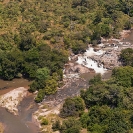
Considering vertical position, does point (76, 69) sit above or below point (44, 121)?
above

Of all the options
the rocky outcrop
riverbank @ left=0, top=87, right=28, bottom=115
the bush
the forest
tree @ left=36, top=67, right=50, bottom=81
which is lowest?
riverbank @ left=0, top=87, right=28, bottom=115

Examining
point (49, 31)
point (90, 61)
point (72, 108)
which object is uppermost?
point (49, 31)

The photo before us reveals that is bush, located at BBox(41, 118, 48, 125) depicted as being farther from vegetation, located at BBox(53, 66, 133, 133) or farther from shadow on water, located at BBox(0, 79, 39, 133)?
vegetation, located at BBox(53, 66, 133, 133)

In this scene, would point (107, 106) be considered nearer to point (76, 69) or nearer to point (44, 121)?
point (44, 121)

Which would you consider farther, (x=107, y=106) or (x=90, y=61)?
(x=90, y=61)

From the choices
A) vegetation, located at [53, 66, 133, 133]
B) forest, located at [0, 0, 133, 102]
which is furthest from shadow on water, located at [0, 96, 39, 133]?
vegetation, located at [53, 66, 133, 133]

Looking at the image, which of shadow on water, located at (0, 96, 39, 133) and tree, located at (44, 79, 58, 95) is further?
tree, located at (44, 79, 58, 95)

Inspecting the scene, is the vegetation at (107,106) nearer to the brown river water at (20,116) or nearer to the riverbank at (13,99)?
the brown river water at (20,116)

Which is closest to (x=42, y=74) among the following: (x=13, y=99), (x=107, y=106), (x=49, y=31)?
(x=13, y=99)

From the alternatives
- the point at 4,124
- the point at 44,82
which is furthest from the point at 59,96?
the point at 4,124
